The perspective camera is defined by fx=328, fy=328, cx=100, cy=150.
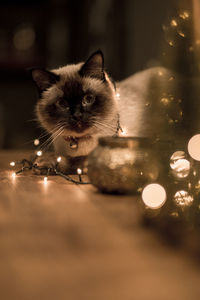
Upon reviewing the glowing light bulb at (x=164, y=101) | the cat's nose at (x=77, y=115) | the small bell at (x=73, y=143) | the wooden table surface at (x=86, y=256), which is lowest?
the wooden table surface at (x=86, y=256)

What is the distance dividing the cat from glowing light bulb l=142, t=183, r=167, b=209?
45 cm

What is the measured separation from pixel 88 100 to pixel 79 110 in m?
0.09

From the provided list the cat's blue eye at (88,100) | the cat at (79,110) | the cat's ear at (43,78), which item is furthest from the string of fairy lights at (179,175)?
the cat's ear at (43,78)

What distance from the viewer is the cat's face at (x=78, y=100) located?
1261 mm

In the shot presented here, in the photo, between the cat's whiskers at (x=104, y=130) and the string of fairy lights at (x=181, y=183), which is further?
the cat's whiskers at (x=104, y=130)

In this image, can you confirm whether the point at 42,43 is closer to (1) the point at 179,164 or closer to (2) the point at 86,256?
(1) the point at 179,164

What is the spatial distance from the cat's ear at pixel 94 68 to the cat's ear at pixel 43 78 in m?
0.12

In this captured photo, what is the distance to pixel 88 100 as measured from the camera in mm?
1311

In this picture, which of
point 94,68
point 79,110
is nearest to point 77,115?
point 79,110

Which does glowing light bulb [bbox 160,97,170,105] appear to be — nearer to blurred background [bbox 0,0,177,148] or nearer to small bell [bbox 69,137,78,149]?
small bell [bbox 69,137,78,149]

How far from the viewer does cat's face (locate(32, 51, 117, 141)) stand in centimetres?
126

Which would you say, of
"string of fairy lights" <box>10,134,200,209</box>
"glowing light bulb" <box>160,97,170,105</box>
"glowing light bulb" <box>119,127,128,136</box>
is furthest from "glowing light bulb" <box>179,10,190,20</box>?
"glowing light bulb" <box>119,127,128,136</box>

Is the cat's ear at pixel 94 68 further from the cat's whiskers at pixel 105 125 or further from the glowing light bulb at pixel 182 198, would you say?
the glowing light bulb at pixel 182 198

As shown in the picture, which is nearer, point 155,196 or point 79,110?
point 155,196
